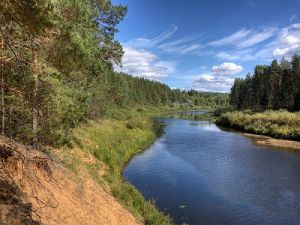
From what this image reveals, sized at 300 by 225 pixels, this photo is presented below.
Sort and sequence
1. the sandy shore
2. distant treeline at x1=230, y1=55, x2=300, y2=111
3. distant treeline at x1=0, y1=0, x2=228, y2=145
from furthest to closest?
distant treeline at x1=230, y1=55, x2=300, y2=111, the sandy shore, distant treeline at x1=0, y1=0, x2=228, y2=145

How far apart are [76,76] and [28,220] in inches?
532

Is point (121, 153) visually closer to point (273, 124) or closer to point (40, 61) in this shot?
point (40, 61)

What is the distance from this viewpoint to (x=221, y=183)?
23281 mm

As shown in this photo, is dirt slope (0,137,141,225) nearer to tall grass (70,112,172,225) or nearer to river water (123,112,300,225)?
tall grass (70,112,172,225)

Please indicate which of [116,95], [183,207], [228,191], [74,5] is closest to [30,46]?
[74,5]

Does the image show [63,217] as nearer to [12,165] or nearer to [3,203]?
[12,165]

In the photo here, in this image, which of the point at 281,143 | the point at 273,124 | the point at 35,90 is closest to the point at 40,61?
the point at 35,90

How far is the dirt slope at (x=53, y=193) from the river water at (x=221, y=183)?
4.45 meters

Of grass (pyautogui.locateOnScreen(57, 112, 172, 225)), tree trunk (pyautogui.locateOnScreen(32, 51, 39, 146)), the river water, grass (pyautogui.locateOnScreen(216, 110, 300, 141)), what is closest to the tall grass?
grass (pyautogui.locateOnScreen(57, 112, 172, 225))

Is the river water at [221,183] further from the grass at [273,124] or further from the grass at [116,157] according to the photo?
the grass at [273,124]

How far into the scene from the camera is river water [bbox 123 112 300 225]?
58.2 ft

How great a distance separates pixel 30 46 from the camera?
10.4 meters

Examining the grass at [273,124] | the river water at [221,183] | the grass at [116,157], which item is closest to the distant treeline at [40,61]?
the grass at [116,157]

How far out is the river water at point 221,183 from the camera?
17.7 metres
